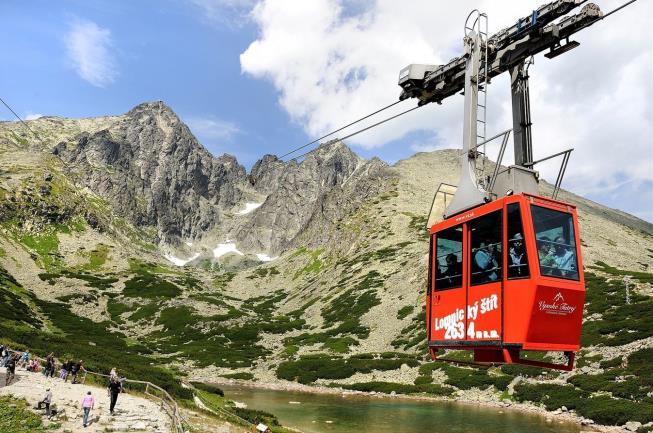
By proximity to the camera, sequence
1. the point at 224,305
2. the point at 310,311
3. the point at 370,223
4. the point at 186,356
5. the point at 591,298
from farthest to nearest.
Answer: the point at 370,223, the point at 224,305, the point at 310,311, the point at 186,356, the point at 591,298

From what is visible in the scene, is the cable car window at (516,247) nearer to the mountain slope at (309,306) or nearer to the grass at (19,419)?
the mountain slope at (309,306)

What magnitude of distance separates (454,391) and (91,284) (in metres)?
118

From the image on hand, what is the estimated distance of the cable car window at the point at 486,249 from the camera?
14422mm

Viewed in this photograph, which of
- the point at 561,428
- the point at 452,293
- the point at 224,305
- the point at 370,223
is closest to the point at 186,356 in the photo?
the point at 224,305

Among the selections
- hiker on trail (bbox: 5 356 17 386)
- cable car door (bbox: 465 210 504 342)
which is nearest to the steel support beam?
cable car door (bbox: 465 210 504 342)

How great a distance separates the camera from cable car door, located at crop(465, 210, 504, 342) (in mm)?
14086

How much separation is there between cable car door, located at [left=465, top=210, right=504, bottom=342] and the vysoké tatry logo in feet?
3.96

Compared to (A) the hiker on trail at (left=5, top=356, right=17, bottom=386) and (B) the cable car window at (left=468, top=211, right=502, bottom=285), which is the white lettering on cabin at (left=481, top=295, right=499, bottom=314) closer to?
(B) the cable car window at (left=468, top=211, right=502, bottom=285)

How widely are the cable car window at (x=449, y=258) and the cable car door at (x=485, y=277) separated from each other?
1.75 ft

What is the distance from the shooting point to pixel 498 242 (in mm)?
14430

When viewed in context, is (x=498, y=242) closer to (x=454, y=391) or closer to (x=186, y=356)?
(x=454, y=391)

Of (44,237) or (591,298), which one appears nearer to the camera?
(591,298)

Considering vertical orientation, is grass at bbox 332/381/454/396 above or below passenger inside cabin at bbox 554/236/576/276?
below

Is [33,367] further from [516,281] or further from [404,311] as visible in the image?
[404,311]
